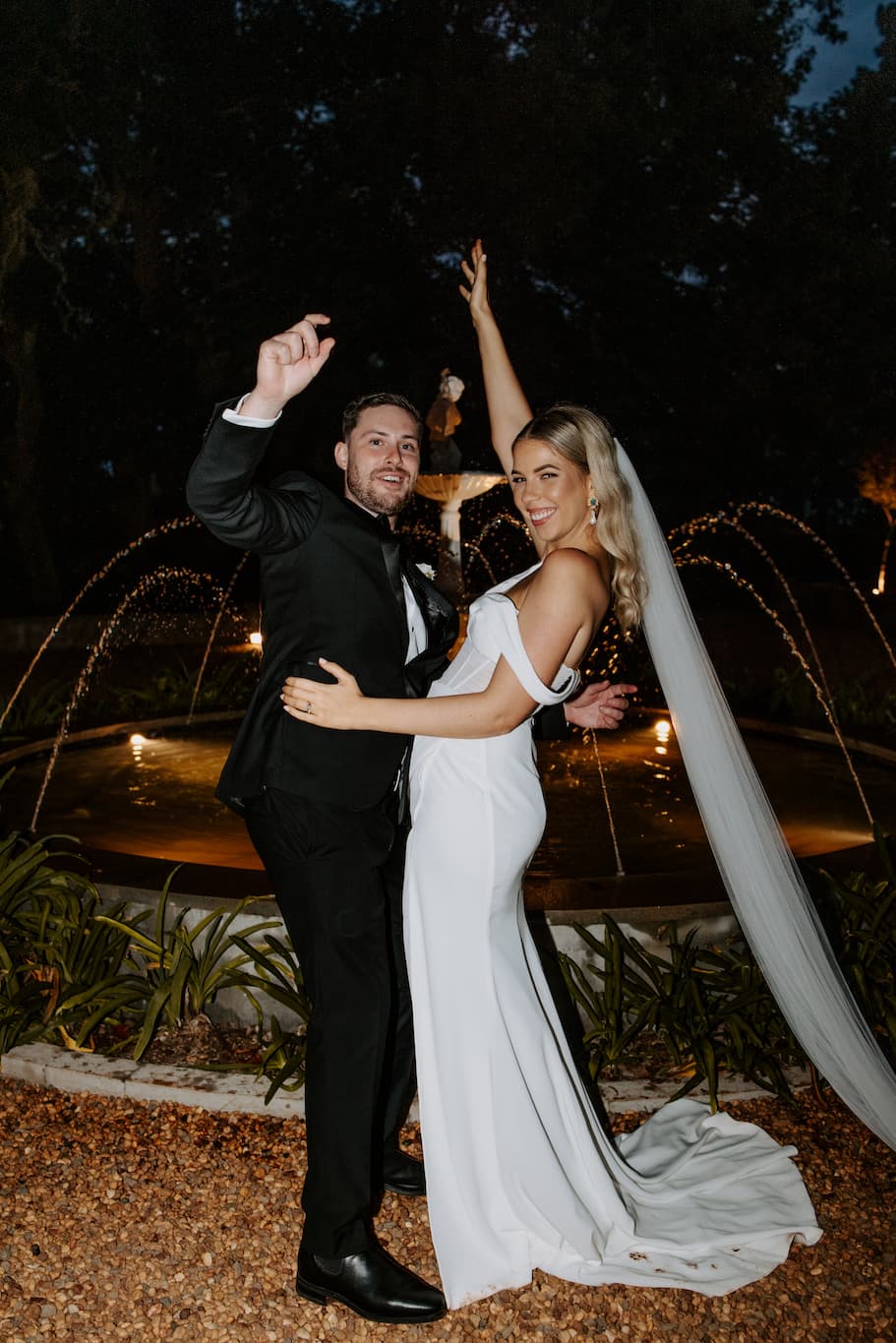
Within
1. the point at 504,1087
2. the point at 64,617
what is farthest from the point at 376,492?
the point at 64,617

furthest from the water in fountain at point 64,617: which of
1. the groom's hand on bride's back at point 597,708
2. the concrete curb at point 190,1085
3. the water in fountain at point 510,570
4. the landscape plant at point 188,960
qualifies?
the groom's hand on bride's back at point 597,708

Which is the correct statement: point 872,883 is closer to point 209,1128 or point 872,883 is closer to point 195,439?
point 209,1128

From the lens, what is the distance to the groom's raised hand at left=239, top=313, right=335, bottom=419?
8.71 ft

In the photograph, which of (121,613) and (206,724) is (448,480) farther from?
(121,613)

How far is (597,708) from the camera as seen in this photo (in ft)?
12.0

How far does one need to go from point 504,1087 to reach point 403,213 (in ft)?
62.5

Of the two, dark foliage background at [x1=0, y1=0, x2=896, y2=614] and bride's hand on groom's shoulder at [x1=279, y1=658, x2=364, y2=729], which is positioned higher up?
dark foliage background at [x1=0, y1=0, x2=896, y2=614]

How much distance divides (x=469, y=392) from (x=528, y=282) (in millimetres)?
2417

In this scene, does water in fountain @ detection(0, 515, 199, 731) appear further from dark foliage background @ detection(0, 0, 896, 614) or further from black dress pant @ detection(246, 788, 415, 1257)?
black dress pant @ detection(246, 788, 415, 1257)

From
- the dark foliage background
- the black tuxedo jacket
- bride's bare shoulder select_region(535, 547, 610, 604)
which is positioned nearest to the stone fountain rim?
bride's bare shoulder select_region(535, 547, 610, 604)

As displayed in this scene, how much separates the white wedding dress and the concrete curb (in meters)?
0.60

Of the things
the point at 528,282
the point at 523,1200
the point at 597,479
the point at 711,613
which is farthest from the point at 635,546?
the point at 528,282

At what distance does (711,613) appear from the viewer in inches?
796

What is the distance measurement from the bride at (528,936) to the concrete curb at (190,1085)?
1.44 ft
